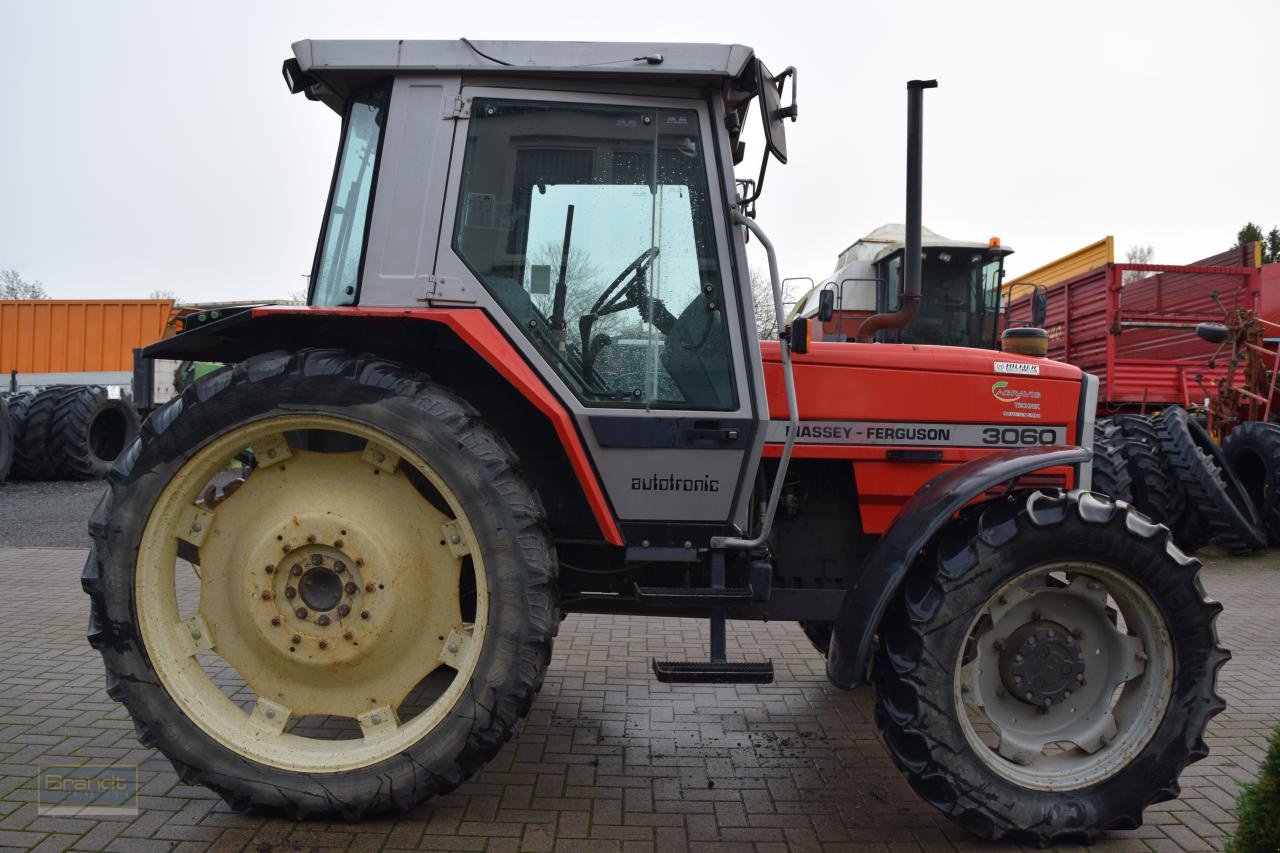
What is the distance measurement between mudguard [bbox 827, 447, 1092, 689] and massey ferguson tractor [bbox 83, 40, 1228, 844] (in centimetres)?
1

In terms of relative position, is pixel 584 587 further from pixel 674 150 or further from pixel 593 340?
pixel 674 150

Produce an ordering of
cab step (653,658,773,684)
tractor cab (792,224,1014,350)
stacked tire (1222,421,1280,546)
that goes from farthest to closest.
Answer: tractor cab (792,224,1014,350), stacked tire (1222,421,1280,546), cab step (653,658,773,684)

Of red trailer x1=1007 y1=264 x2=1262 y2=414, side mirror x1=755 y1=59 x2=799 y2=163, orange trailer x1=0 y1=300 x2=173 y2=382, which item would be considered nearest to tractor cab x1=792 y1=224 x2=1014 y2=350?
red trailer x1=1007 y1=264 x2=1262 y2=414

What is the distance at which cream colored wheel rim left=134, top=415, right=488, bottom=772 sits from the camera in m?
2.96

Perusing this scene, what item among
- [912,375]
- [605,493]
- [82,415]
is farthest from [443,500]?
[82,415]

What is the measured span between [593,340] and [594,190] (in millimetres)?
526

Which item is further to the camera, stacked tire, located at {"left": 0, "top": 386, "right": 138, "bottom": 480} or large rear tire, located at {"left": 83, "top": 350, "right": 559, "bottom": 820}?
stacked tire, located at {"left": 0, "top": 386, "right": 138, "bottom": 480}

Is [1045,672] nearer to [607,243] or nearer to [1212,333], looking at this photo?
[607,243]

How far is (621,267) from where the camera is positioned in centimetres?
312

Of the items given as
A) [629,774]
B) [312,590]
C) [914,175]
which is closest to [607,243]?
[914,175]

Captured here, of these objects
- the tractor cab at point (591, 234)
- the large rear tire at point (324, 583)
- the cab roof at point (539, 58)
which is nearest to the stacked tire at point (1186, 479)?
the tractor cab at point (591, 234)

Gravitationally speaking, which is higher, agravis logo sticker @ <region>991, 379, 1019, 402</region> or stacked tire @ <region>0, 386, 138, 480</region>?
agravis logo sticker @ <region>991, 379, 1019, 402</region>

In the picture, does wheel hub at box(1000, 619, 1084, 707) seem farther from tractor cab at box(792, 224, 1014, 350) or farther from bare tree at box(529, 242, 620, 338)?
tractor cab at box(792, 224, 1014, 350)

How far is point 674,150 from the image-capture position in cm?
311
